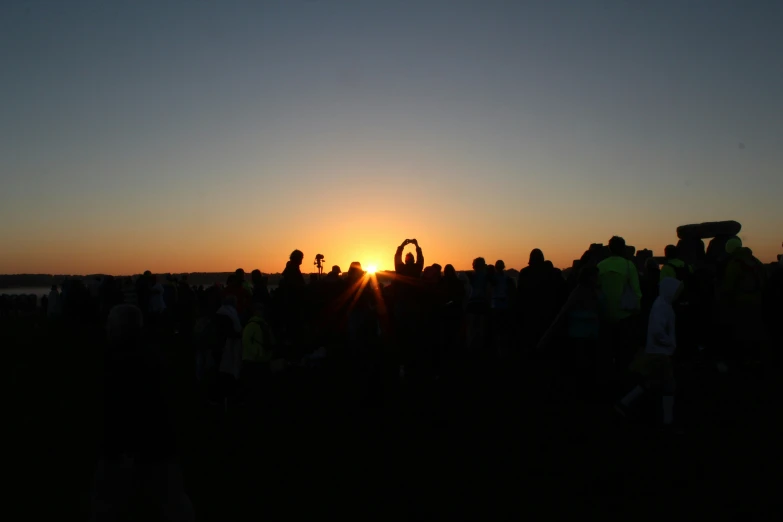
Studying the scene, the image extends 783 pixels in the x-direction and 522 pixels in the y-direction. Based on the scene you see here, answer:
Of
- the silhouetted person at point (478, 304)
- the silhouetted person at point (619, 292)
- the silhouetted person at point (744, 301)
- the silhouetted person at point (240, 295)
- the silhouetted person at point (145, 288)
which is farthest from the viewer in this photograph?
the silhouetted person at point (145, 288)

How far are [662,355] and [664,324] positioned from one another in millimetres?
351

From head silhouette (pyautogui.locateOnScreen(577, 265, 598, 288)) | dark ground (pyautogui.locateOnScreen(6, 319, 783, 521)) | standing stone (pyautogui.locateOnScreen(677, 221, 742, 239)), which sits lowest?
dark ground (pyautogui.locateOnScreen(6, 319, 783, 521))

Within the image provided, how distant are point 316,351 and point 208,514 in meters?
9.71

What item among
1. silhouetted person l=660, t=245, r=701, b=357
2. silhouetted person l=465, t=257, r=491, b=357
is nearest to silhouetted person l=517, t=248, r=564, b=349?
silhouetted person l=660, t=245, r=701, b=357

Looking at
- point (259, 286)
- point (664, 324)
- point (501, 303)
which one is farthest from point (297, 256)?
point (664, 324)

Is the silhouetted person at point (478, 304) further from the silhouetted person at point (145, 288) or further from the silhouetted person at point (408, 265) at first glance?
the silhouetted person at point (145, 288)

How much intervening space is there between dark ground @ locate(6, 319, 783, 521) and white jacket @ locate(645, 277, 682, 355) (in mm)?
910

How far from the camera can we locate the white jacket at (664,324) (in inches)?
309

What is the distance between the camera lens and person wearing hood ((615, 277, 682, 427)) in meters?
7.79

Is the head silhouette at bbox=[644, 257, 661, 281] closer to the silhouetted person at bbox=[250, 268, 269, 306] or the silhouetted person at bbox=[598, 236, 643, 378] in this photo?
the silhouetted person at bbox=[598, 236, 643, 378]

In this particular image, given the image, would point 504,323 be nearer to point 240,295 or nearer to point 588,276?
point 240,295

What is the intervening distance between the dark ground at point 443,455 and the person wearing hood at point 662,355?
37cm

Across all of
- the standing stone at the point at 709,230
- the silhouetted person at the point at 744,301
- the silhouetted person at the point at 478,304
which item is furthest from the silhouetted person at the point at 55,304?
the silhouetted person at the point at 744,301

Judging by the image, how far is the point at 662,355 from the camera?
7.85 metres
